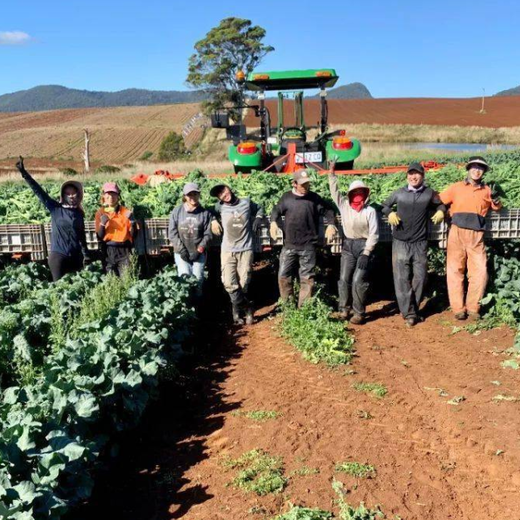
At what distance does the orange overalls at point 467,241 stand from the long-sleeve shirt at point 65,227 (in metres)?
4.14

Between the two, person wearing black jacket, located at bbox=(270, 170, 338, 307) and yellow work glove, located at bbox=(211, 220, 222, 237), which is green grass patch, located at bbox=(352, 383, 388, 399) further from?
yellow work glove, located at bbox=(211, 220, 222, 237)

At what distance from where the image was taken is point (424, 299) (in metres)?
7.73

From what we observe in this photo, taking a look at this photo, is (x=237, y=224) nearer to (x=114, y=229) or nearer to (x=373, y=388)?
(x=114, y=229)

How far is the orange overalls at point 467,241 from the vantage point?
6.53 meters

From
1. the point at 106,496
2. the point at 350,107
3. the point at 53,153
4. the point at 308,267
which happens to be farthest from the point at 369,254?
the point at 350,107

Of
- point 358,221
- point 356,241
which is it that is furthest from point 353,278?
point 358,221

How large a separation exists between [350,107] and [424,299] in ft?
209

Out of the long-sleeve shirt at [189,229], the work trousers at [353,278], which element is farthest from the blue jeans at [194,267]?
the work trousers at [353,278]

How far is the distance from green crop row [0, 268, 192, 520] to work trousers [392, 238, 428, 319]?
8.10 ft

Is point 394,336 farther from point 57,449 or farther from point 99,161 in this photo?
point 99,161

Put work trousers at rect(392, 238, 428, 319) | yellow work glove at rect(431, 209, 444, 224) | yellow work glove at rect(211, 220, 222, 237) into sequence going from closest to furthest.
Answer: yellow work glove at rect(431, 209, 444, 224)
yellow work glove at rect(211, 220, 222, 237)
work trousers at rect(392, 238, 428, 319)

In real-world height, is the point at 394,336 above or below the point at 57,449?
below

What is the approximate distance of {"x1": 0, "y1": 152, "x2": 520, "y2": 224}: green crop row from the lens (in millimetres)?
7375

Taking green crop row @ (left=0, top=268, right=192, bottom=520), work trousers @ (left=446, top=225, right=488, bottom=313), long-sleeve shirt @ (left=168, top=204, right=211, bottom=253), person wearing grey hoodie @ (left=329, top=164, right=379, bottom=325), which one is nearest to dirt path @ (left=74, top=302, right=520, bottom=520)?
green crop row @ (left=0, top=268, right=192, bottom=520)
